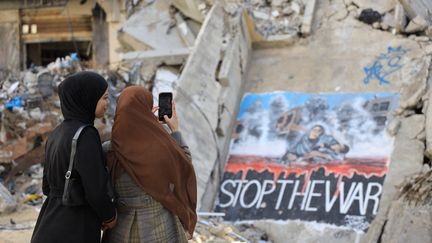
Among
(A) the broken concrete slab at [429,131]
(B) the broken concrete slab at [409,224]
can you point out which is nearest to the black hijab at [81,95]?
(B) the broken concrete slab at [409,224]

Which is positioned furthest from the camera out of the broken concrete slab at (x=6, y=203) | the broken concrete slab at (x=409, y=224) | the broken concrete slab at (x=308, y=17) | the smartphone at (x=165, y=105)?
the broken concrete slab at (x=308, y=17)

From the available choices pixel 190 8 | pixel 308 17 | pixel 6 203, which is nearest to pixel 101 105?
pixel 6 203

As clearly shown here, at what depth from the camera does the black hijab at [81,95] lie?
Result: 2.94 metres

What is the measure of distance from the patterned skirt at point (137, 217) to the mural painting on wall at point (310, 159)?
152 inches

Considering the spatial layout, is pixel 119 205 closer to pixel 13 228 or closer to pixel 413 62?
pixel 13 228

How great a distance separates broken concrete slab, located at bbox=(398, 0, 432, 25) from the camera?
853 cm

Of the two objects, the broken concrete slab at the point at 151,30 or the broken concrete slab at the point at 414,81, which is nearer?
the broken concrete slab at the point at 414,81

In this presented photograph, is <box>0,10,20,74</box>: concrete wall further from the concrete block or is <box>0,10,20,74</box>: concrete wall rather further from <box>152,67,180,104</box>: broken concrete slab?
the concrete block

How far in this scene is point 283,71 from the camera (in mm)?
8922

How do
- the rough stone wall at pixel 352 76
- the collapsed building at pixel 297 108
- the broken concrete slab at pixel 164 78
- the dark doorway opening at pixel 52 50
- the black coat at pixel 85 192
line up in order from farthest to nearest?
the dark doorway opening at pixel 52 50, the broken concrete slab at pixel 164 78, the collapsed building at pixel 297 108, the rough stone wall at pixel 352 76, the black coat at pixel 85 192

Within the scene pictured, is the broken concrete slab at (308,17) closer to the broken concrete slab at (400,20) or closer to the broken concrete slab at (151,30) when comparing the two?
the broken concrete slab at (400,20)

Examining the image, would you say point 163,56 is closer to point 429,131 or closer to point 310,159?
point 310,159

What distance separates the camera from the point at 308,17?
931cm

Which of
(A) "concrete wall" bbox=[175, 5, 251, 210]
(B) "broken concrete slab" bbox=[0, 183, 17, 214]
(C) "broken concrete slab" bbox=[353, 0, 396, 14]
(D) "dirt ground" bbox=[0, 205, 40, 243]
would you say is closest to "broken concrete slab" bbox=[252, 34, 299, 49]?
(A) "concrete wall" bbox=[175, 5, 251, 210]
